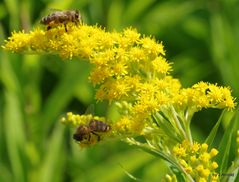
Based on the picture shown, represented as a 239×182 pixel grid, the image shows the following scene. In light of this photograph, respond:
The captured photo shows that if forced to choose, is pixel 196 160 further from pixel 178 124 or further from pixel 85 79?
pixel 85 79

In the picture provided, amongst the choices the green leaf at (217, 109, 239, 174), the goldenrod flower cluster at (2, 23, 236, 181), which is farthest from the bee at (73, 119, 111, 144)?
the green leaf at (217, 109, 239, 174)

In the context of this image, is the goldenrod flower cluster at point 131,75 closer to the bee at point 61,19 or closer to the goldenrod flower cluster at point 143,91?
the goldenrod flower cluster at point 143,91

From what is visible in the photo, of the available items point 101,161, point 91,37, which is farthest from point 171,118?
point 101,161

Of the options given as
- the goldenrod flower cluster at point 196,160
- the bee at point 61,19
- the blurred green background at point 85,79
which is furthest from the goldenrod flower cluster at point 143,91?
the blurred green background at point 85,79

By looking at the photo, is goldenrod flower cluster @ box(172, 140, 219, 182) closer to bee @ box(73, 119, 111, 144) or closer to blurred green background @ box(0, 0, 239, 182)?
bee @ box(73, 119, 111, 144)

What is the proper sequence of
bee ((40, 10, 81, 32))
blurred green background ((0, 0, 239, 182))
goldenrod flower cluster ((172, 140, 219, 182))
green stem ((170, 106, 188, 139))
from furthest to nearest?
blurred green background ((0, 0, 239, 182)) → bee ((40, 10, 81, 32)) → green stem ((170, 106, 188, 139)) → goldenrod flower cluster ((172, 140, 219, 182))

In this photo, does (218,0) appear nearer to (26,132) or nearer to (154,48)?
(26,132)
